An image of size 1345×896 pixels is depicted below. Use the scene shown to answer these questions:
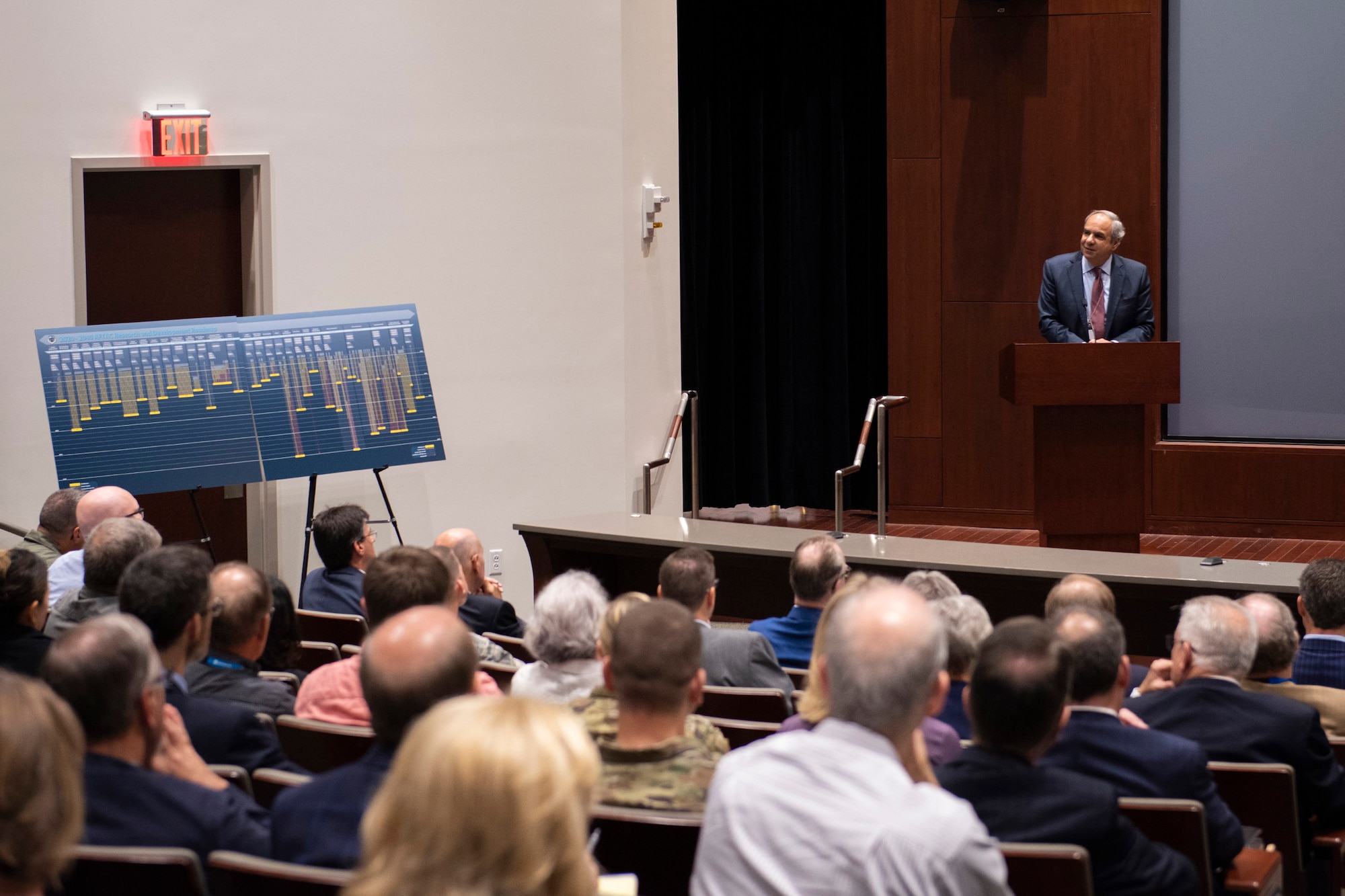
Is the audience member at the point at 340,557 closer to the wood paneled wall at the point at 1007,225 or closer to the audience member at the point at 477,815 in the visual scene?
the audience member at the point at 477,815

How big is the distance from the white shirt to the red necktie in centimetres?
558

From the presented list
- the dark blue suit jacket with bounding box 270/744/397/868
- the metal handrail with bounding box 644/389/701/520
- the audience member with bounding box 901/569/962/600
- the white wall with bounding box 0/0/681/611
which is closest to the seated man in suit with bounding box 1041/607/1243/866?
the audience member with bounding box 901/569/962/600

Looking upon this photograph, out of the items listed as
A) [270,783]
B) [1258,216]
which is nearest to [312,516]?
[270,783]

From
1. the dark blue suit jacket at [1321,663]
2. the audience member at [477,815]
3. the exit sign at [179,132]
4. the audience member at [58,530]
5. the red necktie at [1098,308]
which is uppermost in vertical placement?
the exit sign at [179,132]

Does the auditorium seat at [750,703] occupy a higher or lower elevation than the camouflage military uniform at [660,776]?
lower

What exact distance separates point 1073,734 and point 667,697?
76 cm

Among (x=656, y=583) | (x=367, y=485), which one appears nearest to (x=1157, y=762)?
(x=656, y=583)

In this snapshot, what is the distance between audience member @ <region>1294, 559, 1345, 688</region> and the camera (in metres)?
3.66

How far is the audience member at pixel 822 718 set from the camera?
105 inches

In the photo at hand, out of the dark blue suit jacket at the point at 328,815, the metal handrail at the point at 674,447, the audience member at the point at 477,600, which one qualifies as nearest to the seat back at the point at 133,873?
the dark blue suit jacket at the point at 328,815

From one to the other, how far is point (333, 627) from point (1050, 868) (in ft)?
9.53

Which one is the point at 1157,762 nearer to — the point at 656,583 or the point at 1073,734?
the point at 1073,734

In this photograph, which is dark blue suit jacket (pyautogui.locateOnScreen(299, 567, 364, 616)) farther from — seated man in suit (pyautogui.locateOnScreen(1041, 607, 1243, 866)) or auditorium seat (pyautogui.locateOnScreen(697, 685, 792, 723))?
seated man in suit (pyautogui.locateOnScreen(1041, 607, 1243, 866))

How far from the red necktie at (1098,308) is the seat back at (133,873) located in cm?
600
